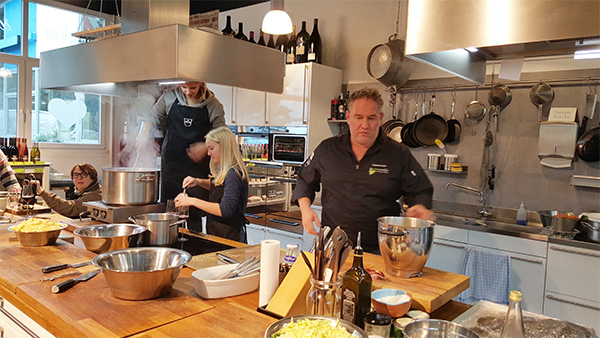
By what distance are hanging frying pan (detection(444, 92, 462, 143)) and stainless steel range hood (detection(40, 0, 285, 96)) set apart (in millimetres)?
2371

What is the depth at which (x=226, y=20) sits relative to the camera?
5.71 meters

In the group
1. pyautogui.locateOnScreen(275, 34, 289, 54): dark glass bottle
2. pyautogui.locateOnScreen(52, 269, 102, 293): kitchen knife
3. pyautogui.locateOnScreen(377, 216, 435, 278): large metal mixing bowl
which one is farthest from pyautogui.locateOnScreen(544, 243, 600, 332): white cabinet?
pyautogui.locateOnScreen(275, 34, 289, 54): dark glass bottle

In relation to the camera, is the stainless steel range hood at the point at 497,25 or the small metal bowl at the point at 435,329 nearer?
the stainless steel range hood at the point at 497,25

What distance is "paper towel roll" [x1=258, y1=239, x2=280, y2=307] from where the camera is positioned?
5.01 ft

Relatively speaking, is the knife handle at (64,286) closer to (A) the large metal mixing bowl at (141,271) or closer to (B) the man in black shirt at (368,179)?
(A) the large metal mixing bowl at (141,271)

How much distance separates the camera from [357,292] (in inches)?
52.5

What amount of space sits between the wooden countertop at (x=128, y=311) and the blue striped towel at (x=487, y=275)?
1.69 meters

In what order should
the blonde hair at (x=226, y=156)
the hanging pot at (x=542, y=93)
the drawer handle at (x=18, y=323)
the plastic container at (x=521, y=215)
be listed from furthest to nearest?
the plastic container at (x=521, y=215)
the hanging pot at (x=542, y=93)
the blonde hair at (x=226, y=156)
the drawer handle at (x=18, y=323)

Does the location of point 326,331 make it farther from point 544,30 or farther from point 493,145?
point 493,145

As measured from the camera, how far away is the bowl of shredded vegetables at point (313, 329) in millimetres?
1098

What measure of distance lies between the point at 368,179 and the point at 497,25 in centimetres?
157

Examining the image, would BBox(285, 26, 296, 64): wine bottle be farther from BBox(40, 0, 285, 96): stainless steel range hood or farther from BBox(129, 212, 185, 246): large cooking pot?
BBox(129, 212, 185, 246): large cooking pot

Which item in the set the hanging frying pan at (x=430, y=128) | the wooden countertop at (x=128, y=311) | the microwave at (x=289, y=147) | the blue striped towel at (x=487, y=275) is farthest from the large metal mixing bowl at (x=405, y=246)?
the microwave at (x=289, y=147)

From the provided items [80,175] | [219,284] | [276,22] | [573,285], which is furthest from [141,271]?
[573,285]
